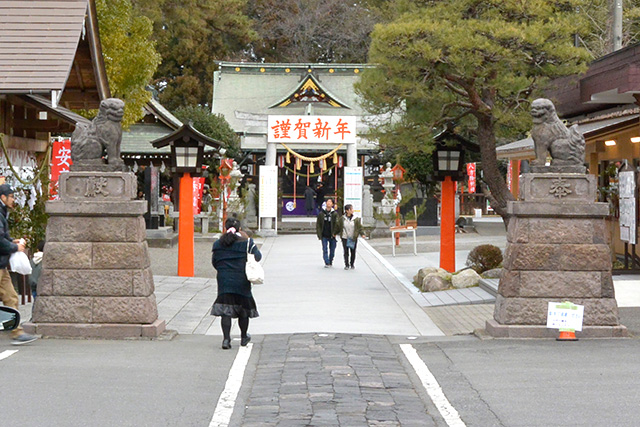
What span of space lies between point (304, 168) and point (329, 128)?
10.1 metres

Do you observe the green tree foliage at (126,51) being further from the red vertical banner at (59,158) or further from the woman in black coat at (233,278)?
the woman in black coat at (233,278)

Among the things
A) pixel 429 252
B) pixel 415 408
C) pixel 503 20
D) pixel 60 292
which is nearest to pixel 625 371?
pixel 415 408

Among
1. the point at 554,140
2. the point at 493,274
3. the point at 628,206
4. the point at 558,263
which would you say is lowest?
the point at 493,274

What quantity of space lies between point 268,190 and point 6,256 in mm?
23600

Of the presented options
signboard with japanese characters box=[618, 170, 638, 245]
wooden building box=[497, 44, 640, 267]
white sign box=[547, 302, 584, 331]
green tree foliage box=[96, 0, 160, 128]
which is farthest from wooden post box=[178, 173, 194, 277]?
white sign box=[547, 302, 584, 331]

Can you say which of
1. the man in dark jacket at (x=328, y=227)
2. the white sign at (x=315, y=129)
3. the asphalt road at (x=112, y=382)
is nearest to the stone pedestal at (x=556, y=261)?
the asphalt road at (x=112, y=382)

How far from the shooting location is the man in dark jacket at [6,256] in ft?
33.8

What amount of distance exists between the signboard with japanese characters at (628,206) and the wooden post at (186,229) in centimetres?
889

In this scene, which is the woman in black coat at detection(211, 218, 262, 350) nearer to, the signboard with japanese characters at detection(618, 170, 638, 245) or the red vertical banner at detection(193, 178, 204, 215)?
the signboard with japanese characters at detection(618, 170, 638, 245)

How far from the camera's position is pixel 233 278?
10.5m

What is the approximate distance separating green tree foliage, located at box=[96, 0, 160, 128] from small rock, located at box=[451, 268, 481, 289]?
38.9 ft

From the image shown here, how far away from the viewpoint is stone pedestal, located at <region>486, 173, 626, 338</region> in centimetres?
1091

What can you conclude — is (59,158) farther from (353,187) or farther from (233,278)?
(353,187)

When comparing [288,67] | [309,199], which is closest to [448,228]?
[309,199]
